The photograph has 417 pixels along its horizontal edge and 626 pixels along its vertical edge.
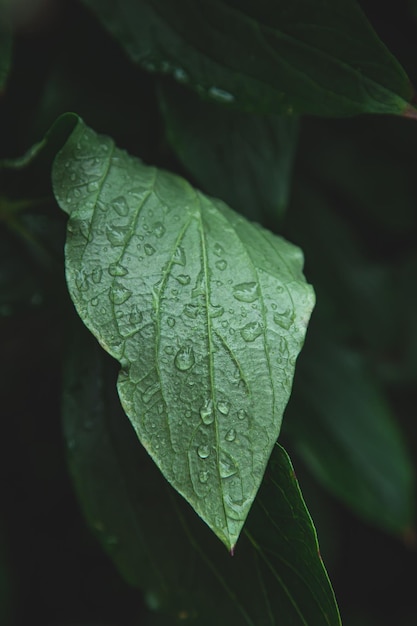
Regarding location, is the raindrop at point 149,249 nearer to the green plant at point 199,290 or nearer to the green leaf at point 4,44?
the green plant at point 199,290

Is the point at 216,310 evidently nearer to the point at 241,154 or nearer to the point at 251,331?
the point at 251,331

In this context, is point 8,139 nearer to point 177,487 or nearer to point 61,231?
point 61,231

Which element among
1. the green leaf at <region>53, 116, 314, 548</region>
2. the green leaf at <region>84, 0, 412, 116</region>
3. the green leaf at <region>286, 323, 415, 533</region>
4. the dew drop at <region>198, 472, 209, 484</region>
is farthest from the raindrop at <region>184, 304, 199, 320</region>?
the green leaf at <region>286, 323, 415, 533</region>

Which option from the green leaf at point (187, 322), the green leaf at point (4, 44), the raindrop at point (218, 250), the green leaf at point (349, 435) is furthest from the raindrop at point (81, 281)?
the green leaf at point (349, 435)

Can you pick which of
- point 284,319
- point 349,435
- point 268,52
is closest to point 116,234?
point 284,319

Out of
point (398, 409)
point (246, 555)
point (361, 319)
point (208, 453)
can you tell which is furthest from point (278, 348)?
point (398, 409)

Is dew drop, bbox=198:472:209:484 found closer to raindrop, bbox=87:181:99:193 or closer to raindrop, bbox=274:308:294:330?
raindrop, bbox=274:308:294:330
